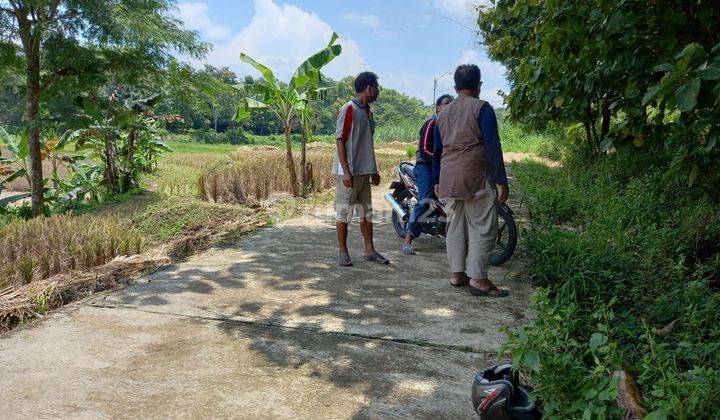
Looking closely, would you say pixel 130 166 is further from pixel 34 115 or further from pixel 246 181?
pixel 246 181

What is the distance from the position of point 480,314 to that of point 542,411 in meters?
1.57

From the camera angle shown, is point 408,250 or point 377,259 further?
point 408,250

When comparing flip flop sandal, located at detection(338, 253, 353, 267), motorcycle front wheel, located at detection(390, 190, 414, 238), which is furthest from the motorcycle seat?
flip flop sandal, located at detection(338, 253, 353, 267)

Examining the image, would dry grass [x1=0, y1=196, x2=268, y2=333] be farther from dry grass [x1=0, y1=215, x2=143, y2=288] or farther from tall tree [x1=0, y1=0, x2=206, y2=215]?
tall tree [x1=0, y1=0, x2=206, y2=215]

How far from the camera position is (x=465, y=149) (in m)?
3.96

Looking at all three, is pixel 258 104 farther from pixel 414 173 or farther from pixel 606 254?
pixel 606 254

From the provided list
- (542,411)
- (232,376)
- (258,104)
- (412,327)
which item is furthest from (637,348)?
(258,104)

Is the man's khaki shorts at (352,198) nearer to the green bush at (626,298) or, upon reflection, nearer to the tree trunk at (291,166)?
the green bush at (626,298)

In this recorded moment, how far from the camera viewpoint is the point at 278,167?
10.7 m

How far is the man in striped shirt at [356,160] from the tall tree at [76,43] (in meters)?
6.36

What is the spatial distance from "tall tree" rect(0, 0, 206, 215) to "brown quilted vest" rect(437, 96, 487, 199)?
7.47 meters

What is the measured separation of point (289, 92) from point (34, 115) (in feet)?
14.7

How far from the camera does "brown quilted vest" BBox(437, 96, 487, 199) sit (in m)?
3.92

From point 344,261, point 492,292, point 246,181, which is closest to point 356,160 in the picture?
point 344,261
